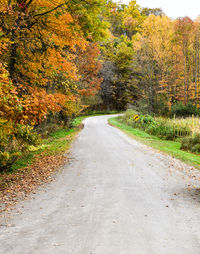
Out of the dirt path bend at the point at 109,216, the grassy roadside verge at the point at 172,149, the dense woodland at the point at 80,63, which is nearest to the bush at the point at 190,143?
the grassy roadside verge at the point at 172,149

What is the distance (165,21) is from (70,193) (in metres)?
25.8

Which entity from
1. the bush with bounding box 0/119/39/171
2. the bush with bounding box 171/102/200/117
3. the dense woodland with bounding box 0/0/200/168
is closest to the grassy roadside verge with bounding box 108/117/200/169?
the dense woodland with bounding box 0/0/200/168

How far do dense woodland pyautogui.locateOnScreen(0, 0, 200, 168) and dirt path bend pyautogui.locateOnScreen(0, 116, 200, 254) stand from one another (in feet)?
7.94

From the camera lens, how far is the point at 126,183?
21.5ft

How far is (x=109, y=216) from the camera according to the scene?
4.39 metres

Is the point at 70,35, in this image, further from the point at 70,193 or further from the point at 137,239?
the point at 137,239

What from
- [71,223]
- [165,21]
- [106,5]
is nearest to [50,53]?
[106,5]

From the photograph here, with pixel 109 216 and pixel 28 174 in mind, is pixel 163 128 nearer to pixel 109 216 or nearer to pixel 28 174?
pixel 28 174

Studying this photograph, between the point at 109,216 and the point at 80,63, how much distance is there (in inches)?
875

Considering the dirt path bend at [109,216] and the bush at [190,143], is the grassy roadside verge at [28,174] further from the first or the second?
the bush at [190,143]

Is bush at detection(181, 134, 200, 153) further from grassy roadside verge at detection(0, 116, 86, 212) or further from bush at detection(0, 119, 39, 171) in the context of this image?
bush at detection(0, 119, 39, 171)

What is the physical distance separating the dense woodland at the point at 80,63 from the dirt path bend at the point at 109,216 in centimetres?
242

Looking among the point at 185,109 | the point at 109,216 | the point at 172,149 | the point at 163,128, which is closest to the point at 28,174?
the point at 109,216

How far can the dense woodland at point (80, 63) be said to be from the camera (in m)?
7.06
